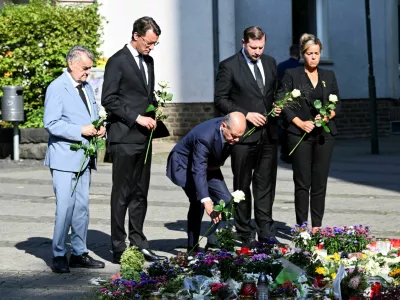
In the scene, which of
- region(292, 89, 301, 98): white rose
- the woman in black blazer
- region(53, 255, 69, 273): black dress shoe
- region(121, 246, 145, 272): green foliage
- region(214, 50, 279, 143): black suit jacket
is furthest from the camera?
the woman in black blazer

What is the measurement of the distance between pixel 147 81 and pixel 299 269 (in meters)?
2.73

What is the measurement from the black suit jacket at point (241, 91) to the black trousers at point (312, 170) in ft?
1.18

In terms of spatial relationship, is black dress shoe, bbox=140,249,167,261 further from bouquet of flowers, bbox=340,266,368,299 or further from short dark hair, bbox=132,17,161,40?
bouquet of flowers, bbox=340,266,368,299

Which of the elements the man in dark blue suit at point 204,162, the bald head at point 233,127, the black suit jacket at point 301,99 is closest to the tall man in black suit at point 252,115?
the black suit jacket at point 301,99

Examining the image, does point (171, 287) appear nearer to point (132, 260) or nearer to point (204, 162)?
point (132, 260)

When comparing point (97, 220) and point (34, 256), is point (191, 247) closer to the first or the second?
point (34, 256)

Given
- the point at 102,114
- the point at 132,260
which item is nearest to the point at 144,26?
the point at 102,114

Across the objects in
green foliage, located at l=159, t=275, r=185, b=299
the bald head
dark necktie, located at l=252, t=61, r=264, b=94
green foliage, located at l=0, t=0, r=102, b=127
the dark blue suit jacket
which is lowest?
green foliage, located at l=159, t=275, r=185, b=299

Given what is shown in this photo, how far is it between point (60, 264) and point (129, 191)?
0.90 meters

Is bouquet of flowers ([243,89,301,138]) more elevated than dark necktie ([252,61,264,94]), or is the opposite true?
dark necktie ([252,61,264,94])

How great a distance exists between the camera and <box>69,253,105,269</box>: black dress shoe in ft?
32.6

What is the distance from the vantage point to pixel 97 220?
42.1 feet

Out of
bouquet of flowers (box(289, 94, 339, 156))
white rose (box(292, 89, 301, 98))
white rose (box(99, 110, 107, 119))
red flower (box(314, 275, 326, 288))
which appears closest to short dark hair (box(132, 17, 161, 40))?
white rose (box(99, 110, 107, 119))

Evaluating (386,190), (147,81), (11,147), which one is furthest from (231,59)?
(11,147)
